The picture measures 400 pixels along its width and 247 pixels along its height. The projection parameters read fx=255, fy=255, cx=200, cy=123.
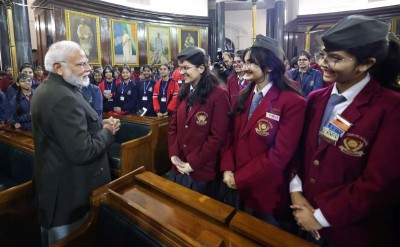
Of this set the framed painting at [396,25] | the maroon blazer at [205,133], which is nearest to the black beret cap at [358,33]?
the maroon blazer at [205,133]

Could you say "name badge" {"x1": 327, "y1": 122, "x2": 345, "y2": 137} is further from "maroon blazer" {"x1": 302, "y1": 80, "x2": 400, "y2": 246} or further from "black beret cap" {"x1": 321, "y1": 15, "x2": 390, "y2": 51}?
"black beret cap" {"x1": 321, "y1": 15, "x2": 390, "y2": 51}

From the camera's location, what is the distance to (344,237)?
48.7 inches

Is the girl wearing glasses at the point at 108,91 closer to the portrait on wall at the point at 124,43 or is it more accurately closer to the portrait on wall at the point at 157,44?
the portrait on wall at the point at 124,43

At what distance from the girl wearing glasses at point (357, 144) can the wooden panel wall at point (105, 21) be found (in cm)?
854

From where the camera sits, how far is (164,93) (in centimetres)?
492

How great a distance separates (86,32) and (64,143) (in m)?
8.41

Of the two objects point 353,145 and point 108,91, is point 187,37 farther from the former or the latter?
point 353,145

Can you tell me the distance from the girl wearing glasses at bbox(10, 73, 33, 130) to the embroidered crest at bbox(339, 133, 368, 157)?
12.5 feet

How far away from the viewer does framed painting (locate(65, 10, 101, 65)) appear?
26.6ft

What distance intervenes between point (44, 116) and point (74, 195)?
1.79 ft

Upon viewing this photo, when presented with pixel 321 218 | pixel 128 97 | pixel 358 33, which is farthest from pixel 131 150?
pixel 358 33

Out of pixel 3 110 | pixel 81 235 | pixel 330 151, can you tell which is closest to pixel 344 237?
pixel 330 151

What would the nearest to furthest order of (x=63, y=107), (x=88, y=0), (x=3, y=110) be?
(x=63, y=107) → (x=3, y=110) → (x=88, y=0)

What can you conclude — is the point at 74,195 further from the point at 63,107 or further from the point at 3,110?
the point at 3,110
